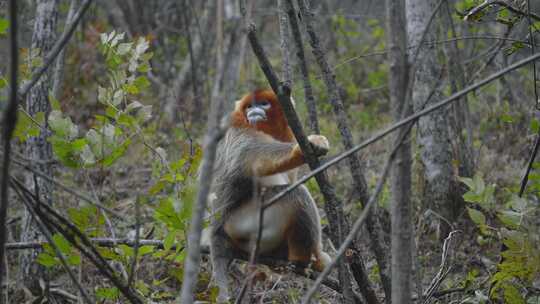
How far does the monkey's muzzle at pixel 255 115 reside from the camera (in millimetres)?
3484

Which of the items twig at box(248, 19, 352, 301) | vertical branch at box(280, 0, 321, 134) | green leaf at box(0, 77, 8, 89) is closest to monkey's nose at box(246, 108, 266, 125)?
vertical branch at box(280, 0, 321, 134)

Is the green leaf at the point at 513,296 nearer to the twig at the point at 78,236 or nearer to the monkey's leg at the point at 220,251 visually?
the monkey's leg at the point at 220,251

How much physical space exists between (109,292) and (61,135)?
0.67 metres

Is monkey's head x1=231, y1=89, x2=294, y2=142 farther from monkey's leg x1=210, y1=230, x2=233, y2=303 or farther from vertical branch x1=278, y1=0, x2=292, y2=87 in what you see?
monkey's leg x1=210, y1=230, x2=233, y2=303

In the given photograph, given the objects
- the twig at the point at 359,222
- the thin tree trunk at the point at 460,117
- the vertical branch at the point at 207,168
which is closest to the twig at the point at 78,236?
the vertical branch at the point at 207,168

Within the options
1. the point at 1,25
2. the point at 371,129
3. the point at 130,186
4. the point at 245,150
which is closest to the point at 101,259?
the point at 1,25

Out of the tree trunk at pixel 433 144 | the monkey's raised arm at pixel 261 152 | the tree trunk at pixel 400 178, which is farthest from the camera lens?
the tree trunk at pixel 433 144

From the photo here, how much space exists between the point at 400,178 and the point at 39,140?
3371 millimetres

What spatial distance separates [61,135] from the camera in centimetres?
249

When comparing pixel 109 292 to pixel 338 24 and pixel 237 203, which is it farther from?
pixel 338 24

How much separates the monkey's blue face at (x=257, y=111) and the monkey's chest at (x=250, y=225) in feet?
1.64

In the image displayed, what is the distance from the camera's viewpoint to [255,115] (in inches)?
137

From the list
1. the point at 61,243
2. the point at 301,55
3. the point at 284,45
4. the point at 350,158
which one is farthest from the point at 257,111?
the point at 61,243

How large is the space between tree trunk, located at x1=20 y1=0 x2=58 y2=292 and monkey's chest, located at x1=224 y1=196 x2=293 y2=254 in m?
1.52
